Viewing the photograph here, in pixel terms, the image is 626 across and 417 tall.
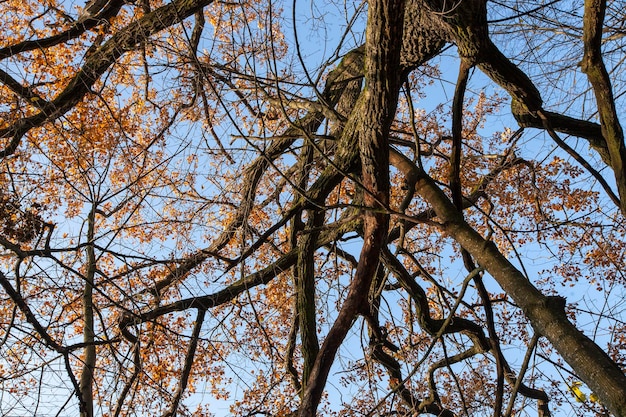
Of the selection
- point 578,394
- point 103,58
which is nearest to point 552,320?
point 578,394

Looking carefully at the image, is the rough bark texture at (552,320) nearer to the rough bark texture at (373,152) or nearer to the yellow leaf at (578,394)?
the rough bark texture at (373,152)

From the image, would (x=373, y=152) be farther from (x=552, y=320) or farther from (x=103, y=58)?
(x=103, y=58)

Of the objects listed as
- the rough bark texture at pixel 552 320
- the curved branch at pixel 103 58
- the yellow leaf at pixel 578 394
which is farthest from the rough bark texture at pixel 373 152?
the curved branch at pixel 103 58

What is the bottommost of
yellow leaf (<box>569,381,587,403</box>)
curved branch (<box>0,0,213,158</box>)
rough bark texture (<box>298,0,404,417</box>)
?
yellow leaf (<box>569,381,587,403</box>)

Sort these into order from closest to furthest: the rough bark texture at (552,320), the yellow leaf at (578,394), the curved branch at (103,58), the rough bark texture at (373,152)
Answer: the rough bark texture at (552,320)
the rough bark texture at (373,152)
the yellow leaf at (578,394)
the curved branch at (103,58)

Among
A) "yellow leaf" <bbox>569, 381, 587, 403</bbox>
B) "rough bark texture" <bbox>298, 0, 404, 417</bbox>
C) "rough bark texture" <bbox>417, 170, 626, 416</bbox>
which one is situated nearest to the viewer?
"rough bark texture" <bbox>417, 170, 626, 416</bbox>

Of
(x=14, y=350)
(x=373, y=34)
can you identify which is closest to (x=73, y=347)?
(x=14, y=350)

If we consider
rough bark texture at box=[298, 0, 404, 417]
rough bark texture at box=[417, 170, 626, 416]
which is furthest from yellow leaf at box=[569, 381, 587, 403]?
rough bark texture at box=[298, 0, 404, 417]

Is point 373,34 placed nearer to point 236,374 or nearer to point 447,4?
point 447,4

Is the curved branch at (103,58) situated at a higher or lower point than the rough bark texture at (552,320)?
higher

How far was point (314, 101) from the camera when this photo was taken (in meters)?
4.50

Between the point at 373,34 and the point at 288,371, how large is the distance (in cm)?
347

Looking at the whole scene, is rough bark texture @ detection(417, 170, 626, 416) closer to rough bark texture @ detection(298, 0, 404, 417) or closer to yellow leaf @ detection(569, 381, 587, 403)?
rough bark texture @ detection(298, 0, 404, 417)

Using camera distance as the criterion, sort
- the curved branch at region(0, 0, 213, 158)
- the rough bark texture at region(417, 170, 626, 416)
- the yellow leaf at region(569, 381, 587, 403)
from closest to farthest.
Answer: the rough bark texture at region(417, 170, 626, 416), the yellow leaf at region(569, 381, 587, 403), the curved branch at region(0, 0, 213, 158)
